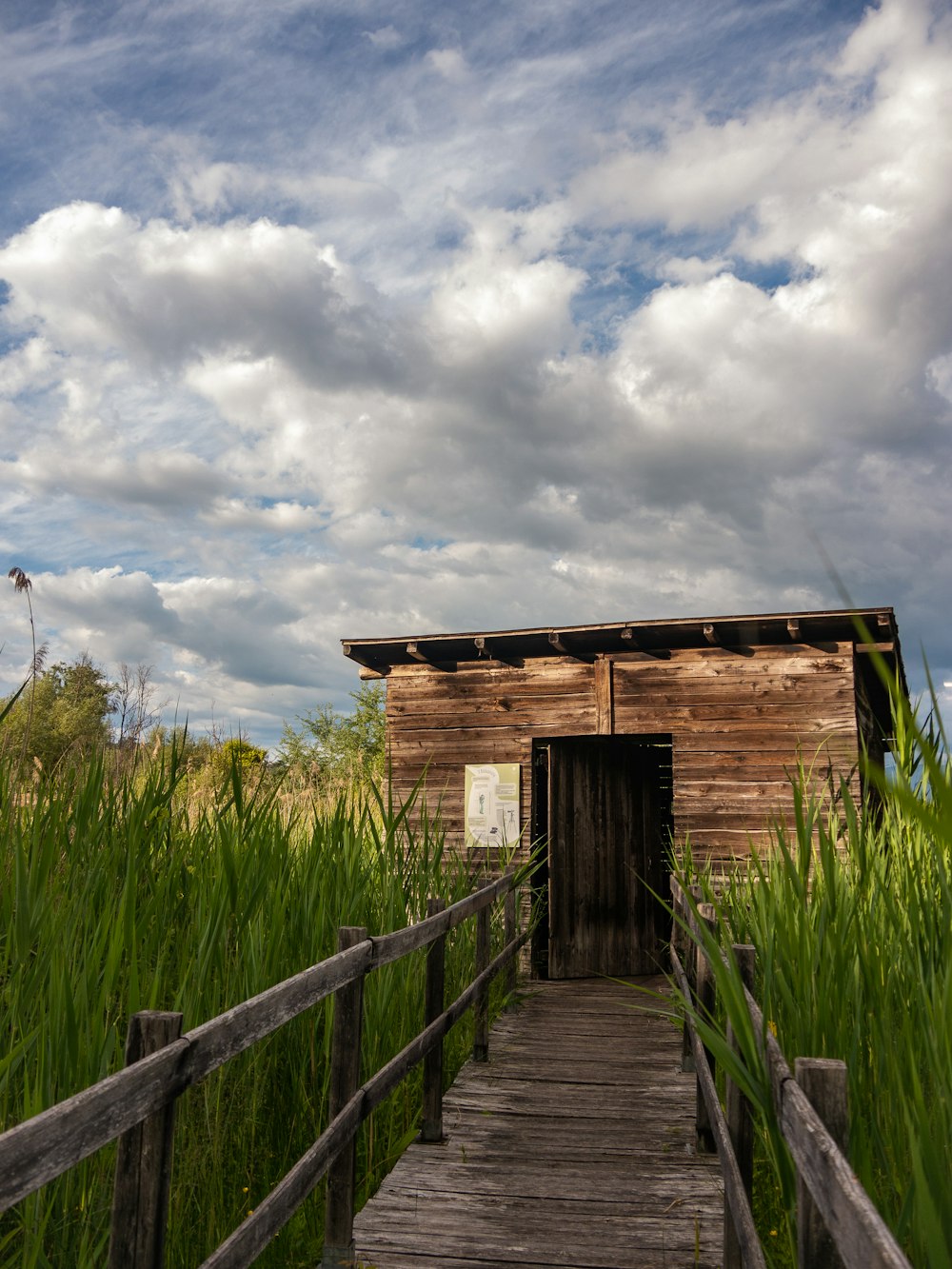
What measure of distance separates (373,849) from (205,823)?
45.6 inches

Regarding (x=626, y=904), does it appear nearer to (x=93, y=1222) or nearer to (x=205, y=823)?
(x=205, y=823)

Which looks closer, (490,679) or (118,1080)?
(118,1080)

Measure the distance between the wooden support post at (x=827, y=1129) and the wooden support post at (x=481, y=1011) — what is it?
13.7 ft

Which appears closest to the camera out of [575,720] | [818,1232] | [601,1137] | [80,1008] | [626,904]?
[818,1232]

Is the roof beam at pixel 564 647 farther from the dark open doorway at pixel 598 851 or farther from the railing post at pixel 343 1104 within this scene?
the railing post at pixel 343 1104

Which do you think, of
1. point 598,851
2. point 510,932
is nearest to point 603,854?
point 598,851

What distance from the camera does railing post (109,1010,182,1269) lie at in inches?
70.3

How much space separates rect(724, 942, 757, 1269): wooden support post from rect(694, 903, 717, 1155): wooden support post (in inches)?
38.5

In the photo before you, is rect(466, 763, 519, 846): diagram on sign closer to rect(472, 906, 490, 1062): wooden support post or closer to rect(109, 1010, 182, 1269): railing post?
rect(472, 906, 490, 1062): wooden support post

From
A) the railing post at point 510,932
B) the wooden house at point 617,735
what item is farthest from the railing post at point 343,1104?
the wooden house at point 617,735

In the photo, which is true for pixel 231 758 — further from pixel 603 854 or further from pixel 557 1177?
pixel 603 854

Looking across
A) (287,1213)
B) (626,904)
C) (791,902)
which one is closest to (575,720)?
(626,904)

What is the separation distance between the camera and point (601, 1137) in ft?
15.3

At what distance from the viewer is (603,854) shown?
1094cm
